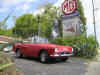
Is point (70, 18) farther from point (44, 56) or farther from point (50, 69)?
point (50, 69)

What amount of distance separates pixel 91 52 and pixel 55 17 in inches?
1046

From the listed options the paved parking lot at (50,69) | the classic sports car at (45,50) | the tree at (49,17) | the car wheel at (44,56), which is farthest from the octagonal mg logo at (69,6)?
the tree at (49,17)

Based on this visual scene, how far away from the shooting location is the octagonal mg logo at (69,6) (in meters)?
12.6

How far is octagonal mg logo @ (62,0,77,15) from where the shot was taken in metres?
12.6

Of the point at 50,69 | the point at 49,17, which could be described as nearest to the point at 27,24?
the point at 49,17

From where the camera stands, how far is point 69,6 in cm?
1307

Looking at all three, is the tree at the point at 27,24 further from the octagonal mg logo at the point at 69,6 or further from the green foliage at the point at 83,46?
the green foliage at the point at 83,46

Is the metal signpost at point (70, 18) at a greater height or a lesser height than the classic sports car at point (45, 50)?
greater

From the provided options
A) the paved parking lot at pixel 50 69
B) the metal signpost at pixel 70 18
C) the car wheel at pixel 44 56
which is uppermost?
the metal signpost at pixel 70 18

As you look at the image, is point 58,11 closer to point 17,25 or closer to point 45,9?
point 45,9

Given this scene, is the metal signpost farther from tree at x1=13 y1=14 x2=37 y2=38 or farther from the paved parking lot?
tree at x1=13 y1=14 x2=37 y2=38

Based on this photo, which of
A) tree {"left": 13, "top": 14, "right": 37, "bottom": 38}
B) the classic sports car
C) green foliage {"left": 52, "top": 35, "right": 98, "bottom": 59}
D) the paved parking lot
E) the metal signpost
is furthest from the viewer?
tree {"left": 13, "top": 14, "right": 37, "bottom": 38}

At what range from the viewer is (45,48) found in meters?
6.65

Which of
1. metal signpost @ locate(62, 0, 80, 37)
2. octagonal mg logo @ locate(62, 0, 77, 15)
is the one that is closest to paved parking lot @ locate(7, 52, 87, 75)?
metal signpost @ locate(62, 0, 80, 37)
